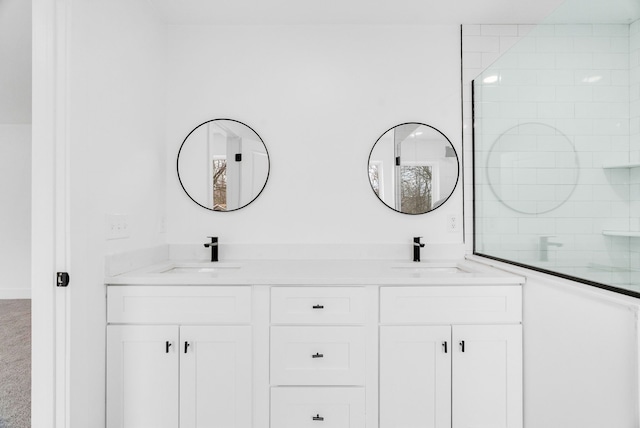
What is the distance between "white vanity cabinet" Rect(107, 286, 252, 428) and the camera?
163cm

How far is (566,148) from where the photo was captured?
1451mm

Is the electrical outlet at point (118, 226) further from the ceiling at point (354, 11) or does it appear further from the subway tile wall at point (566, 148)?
the subway tile wall at point (566, 148)

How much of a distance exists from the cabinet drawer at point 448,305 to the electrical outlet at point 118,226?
1.31m

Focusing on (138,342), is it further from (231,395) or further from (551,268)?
(551,268)

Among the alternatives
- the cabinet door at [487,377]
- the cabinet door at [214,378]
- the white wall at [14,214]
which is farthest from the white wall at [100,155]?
the white wall at [14,214]

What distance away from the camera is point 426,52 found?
230cm

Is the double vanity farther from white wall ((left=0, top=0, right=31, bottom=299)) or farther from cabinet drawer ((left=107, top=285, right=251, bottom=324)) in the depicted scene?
white wall ((left=0, top=0, right=31, bottom=299))

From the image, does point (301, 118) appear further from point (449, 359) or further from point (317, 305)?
point (449, 359)

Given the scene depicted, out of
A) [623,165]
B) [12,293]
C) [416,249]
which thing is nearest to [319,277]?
[416,249]

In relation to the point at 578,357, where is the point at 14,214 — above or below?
above

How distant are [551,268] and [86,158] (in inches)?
81.9

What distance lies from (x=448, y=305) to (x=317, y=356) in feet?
2.18

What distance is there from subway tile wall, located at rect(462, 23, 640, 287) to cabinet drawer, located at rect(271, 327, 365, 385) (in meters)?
0.97

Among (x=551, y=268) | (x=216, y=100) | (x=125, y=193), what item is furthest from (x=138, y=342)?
(x=551, y=268)
